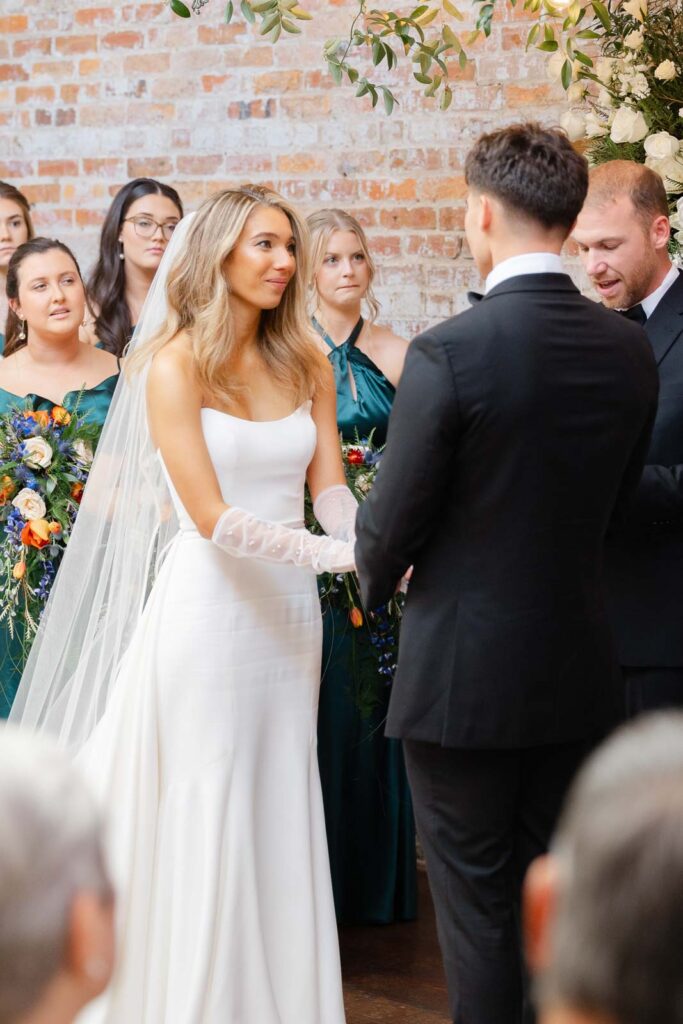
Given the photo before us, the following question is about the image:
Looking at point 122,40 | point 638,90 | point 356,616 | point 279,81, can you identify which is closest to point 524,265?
point 356,616

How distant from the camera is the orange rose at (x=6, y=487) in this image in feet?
11.3

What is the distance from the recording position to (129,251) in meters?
4.55

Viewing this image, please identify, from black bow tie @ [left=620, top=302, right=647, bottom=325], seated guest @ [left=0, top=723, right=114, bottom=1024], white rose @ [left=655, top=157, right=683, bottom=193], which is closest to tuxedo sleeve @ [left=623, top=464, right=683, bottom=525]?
black bow tie @ [left=620, top=302, right=647, bottom=325]

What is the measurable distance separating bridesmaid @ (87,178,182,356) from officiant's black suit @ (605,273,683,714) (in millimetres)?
2108

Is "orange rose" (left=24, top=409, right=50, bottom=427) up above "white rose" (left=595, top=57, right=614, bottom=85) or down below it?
below

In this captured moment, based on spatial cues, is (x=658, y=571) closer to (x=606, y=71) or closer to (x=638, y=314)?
(x=638, y=314)

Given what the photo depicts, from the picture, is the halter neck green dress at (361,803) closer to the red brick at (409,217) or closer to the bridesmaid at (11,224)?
the bridesmaid at (11,224)

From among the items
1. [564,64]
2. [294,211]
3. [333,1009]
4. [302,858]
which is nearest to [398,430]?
[294,211]

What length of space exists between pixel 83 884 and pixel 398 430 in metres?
1.40

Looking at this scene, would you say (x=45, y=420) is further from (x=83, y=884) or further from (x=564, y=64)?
(x=83, y=884)

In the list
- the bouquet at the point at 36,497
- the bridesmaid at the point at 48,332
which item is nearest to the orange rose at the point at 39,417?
the bouquet at the point at 36,497

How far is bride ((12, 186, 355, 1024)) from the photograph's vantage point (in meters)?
2.75

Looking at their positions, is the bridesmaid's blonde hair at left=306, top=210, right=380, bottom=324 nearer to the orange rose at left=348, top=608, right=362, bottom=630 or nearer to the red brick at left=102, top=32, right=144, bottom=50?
the orange rose at left=348, top=608, right=362, bottom=630

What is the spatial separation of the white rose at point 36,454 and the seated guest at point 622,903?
104 inches
